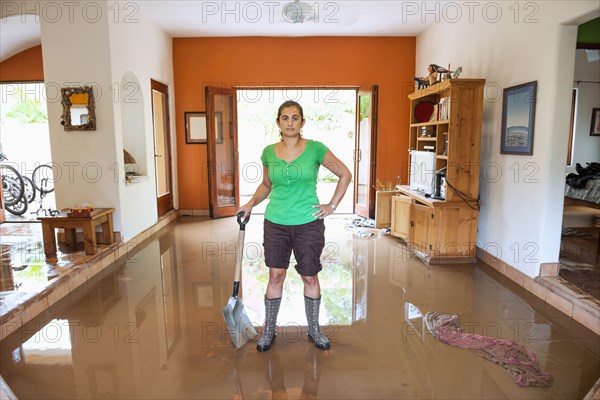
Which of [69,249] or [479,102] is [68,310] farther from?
[479,102]

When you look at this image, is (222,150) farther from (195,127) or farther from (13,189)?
(13,189)

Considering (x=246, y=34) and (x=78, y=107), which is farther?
(x=246, y=34)

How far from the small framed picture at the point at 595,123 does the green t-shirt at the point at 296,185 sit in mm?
6698

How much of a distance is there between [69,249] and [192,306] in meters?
1.88

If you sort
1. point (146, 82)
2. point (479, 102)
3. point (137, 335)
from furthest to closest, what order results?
point (146, 82) → point (479, 102) → point (137, 335)

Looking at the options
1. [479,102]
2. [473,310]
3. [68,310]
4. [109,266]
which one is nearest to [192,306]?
[68,310]

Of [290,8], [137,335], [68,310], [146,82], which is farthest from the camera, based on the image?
[146,82]

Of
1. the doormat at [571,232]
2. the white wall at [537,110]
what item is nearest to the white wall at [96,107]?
the white wall at [537,110]

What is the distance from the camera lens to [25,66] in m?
6.46

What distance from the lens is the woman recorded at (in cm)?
249

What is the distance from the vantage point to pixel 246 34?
6676 mm

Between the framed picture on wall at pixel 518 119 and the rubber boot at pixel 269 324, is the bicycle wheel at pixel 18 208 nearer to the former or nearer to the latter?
the rubber boot at pixel 269 324

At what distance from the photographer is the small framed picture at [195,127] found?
7.01 m

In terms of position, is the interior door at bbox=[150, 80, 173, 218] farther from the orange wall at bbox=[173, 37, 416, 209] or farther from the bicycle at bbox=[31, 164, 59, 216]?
the bicycle at bbox=[31, 164, 59, 216]
